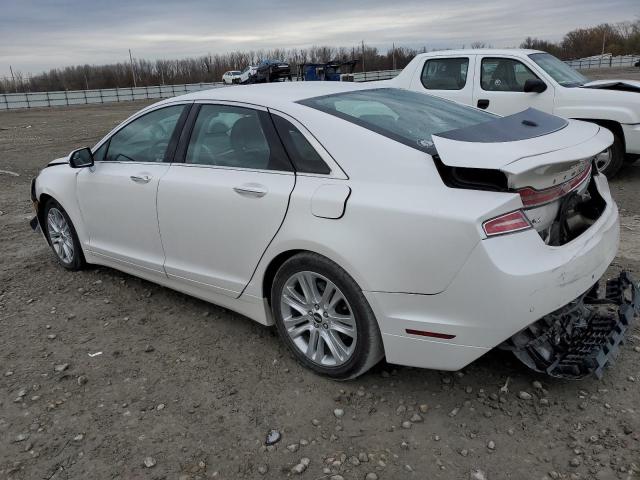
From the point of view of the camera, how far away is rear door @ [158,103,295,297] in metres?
3.10

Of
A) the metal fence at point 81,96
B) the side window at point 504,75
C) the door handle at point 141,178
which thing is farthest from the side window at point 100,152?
the metal fence at point 81,96

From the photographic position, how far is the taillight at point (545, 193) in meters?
2.53

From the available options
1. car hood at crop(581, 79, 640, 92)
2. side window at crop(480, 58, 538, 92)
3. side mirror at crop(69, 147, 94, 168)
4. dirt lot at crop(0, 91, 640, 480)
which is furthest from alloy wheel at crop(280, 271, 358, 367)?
car hood at crop(581, 79, 640, 92)

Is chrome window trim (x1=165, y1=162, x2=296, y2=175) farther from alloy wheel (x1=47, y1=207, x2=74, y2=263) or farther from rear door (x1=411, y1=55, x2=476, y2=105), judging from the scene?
rear door (x1=411, y1=55, x2=476, y2=105)

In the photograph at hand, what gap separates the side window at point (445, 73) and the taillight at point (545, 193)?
556 centimetres

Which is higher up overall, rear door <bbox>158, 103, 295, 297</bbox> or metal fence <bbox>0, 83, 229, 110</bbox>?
metal fence <bbox>0, 83, 229, 110</bbox>

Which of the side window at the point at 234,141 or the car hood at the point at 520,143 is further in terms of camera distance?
the side window at the point at 234,141

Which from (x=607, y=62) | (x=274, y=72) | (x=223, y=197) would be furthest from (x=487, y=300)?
(x=607, y=62)

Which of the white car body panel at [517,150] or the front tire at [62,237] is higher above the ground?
the white car body panel at [517,150]

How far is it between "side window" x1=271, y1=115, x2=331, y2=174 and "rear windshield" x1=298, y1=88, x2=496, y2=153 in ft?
0.63

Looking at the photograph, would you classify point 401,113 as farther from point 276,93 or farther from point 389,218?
point 389,218

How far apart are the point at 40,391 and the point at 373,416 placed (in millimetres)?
1927

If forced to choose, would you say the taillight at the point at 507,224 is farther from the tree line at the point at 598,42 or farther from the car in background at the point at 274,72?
the tree line at the point at 598,42

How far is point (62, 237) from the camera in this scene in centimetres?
500
